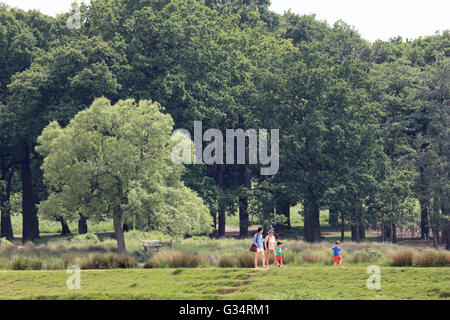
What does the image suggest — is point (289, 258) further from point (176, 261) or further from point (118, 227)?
point (118, 227)

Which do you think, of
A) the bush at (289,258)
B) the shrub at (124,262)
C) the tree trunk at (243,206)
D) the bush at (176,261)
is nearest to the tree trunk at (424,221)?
A: the tree trunk at (243,206)

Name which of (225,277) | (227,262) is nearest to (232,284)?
(225,277)

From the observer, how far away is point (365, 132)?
157 ft

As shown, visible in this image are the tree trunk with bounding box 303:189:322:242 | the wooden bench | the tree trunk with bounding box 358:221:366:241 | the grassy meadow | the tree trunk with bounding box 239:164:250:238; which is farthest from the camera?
the tree trunk with bounding box 239:164:250:238

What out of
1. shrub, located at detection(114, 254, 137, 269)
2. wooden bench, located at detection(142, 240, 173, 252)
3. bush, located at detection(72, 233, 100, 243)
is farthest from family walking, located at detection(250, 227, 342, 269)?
bush, located at detection(72, 233, 100, 243)

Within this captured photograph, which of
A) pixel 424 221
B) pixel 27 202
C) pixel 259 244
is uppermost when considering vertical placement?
pixel 27 202

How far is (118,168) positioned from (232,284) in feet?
49.4

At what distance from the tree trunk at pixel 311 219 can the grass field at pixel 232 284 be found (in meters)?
22.0

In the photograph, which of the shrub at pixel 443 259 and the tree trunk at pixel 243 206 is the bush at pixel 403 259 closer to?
the shrub at pixel 443 259

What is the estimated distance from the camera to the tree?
37125mm

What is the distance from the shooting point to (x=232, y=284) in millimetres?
24375

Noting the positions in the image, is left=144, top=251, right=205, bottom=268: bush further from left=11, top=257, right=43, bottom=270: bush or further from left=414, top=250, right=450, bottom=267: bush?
left=414, top=250, right=450, bottom=267: bush

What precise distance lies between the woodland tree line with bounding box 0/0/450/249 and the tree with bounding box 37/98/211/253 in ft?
24.7

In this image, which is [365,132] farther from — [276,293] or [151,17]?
[276,293]
